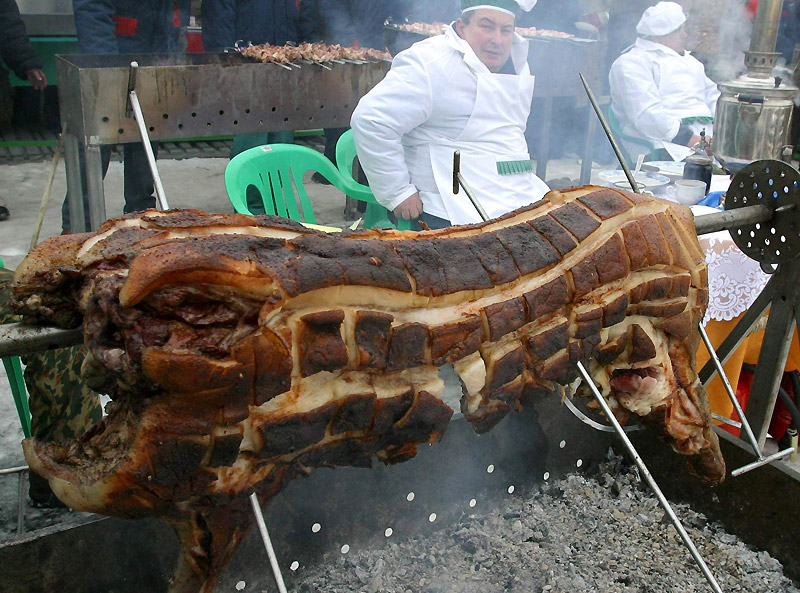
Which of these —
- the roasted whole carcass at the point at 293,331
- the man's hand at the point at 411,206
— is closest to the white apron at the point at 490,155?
the man's hand at the point at 411,206

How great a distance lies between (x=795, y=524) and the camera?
9.09 feet

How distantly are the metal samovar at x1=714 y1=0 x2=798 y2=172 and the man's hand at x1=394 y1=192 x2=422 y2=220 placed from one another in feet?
6.46

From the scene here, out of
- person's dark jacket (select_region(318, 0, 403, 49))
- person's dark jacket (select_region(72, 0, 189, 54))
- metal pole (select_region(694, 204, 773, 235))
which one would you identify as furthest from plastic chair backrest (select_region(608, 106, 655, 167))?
metal pole (select_region(694, 204, 773, 235))

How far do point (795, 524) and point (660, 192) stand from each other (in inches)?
98.2

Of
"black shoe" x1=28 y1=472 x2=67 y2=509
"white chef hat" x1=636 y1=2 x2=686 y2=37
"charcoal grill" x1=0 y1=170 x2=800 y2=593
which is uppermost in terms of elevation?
"white chef hat" x1=636 y1=2 x2=686 y2=37

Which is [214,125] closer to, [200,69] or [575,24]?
[200,69]

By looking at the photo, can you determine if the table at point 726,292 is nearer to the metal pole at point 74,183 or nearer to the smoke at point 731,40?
the metal pole at point 74,183

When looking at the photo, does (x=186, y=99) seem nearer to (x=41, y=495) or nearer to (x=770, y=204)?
(x=41, y=495)

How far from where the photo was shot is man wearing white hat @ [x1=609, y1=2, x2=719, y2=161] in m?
7.49

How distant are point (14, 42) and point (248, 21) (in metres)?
2.25

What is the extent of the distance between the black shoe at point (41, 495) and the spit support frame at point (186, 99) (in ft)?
7.92

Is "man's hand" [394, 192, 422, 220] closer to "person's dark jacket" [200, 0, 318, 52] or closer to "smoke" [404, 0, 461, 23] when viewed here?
"person's dark jacket" [200, 0, 318, 52]

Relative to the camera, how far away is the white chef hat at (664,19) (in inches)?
307

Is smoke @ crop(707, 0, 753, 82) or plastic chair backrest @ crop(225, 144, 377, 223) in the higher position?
smoke @ crop(707, 0, 753, 82)
